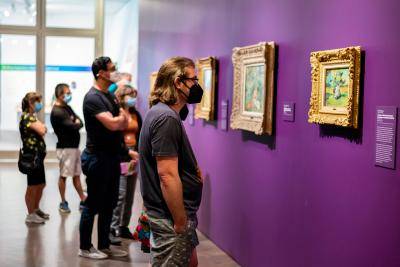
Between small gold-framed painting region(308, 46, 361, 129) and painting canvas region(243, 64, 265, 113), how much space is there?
87cm

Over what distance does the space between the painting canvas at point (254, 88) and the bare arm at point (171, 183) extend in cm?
173

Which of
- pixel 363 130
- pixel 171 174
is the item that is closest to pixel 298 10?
pixel 363 130

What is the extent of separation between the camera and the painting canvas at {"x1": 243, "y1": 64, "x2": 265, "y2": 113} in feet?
14.4

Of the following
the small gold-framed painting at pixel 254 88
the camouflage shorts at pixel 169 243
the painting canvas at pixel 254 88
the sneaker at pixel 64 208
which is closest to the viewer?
the camouflage shorts at pixel 169 243

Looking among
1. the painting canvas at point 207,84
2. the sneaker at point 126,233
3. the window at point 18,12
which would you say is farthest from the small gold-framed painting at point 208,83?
the window at point 18,12

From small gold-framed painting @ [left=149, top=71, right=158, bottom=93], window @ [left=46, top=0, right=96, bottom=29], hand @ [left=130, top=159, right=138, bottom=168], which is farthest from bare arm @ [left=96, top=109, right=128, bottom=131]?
window @ [left=46, top=0, right=96, bottom=29]

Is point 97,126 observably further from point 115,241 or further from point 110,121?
point 115,241

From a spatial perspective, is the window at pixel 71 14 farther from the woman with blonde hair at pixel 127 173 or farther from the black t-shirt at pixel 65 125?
the woman with blonde hair at pixel 127 173

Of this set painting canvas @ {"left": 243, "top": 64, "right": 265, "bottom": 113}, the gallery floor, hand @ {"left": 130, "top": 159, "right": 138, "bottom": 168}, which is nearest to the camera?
painting canvas @ {"left": 243, "top": 64, "right": 265, "bottom": 113}

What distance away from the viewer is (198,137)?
6348 millimetres

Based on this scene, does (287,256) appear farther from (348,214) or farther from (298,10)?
(298,10)

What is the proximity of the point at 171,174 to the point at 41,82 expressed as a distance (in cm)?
1032

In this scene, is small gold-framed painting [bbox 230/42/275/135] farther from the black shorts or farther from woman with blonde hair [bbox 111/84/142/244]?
the black shorts

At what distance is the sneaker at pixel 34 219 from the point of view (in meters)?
6.48
